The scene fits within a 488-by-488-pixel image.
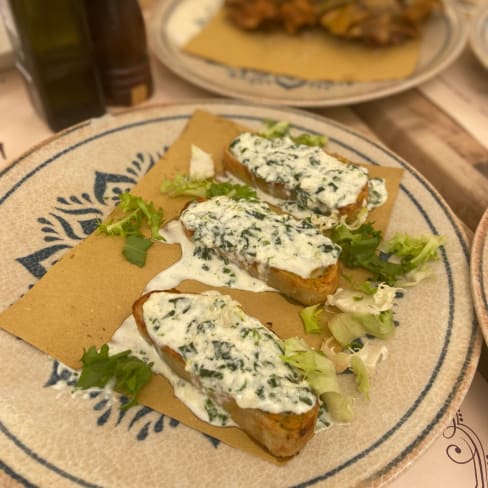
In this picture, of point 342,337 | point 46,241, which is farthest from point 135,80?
point 342,337

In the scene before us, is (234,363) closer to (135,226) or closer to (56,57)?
(135,226)

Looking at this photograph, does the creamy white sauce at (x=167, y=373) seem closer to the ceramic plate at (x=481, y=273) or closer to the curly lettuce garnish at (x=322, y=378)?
the curly lettuce garnish at (x=322, y=378)

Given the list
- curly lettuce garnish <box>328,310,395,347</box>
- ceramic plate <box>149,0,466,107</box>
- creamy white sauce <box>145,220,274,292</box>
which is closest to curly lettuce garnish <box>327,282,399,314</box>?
curly lettuce garnish <box>328,310,395,347</box>

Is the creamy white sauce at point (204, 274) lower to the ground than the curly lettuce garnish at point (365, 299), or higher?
higher

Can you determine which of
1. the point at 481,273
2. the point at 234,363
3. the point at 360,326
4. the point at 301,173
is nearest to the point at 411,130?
the point at 301,173

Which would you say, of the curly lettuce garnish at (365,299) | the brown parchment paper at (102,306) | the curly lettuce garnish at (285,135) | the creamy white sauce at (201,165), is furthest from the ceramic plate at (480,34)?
the curly lettuce garnish at (365,299)

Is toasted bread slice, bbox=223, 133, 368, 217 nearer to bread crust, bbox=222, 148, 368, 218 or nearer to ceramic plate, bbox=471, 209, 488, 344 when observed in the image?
bread crust, bbox=222, 148, 368, 218

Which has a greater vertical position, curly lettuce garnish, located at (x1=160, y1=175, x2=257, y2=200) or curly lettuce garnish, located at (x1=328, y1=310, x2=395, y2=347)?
curly lettuce garnish, located at (x1=160, y1=175, x2=257, y2=200)
